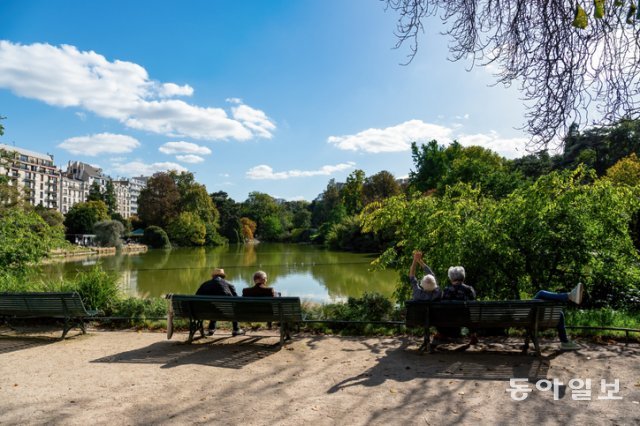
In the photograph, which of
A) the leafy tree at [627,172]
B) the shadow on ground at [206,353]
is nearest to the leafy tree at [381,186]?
the leafy tree at [627,172]

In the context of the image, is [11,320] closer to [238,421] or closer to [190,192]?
[238,421]

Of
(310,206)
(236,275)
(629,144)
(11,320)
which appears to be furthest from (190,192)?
(629,144)

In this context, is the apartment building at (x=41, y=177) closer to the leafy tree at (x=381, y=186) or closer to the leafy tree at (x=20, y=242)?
the leafy tree at (x=381, y=186)

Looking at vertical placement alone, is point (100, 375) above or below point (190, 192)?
below

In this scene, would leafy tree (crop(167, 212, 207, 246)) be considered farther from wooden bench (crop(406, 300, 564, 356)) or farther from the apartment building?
wooden bench (crop(406, 300, 564, 356))

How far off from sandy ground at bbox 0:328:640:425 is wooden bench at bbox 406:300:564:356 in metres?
0.32

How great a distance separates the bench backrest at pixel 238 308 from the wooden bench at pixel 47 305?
4.40ft

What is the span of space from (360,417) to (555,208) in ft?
16.9

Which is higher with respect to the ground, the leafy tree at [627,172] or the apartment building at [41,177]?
the apartment building at [41,177]

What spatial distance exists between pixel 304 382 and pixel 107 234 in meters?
58.6

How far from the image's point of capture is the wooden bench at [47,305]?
591 cm

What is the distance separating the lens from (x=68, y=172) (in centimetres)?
11044

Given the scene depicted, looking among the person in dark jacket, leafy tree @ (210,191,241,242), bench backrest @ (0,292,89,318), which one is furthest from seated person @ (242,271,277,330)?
leafy tree @ (210,191,241,242)

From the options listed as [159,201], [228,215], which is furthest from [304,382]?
[228,215]
